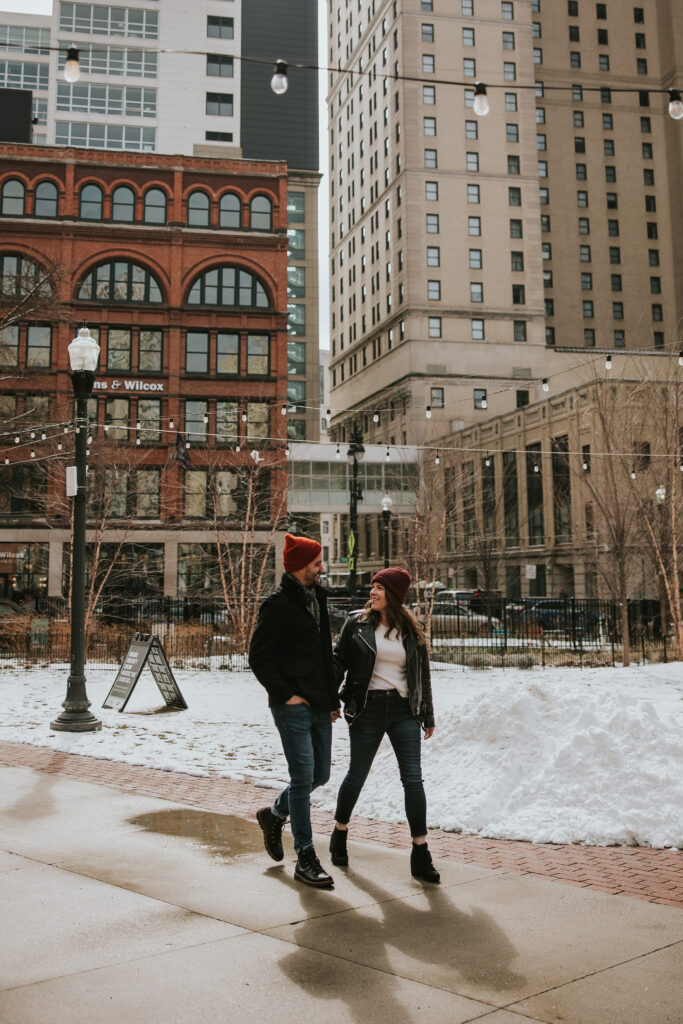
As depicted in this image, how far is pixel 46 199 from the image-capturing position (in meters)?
50.8

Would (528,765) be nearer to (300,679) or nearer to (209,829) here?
(209,829)

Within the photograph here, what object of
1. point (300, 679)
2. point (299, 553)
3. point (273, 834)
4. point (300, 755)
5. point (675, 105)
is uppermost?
point (675, 105)

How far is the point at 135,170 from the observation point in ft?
169

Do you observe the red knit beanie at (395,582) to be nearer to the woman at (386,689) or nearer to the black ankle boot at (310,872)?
the woman at (386,689)

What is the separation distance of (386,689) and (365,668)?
0.65 feet

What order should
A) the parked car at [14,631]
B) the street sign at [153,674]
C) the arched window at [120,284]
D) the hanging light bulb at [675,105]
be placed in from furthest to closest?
1. the arched window at [120,284]
2. the parked car at [14,631]
3. the street sign at [153,674]
4. the hanging light bulb at [675,105]

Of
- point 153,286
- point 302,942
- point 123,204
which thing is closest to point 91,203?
point 123,204

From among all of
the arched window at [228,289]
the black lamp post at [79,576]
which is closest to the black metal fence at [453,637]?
the black lamp post at [79,576]

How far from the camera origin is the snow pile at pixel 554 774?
273 inches

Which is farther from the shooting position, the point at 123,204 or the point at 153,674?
the point at 123,204

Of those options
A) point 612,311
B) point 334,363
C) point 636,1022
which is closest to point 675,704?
point 636,1022

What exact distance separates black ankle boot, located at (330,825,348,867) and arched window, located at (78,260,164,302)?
4869 cm

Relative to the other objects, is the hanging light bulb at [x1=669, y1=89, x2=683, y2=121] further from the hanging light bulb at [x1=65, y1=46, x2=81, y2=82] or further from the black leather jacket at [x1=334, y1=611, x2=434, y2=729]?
the black leather jacket at [x1=334, y1=611, x2=434, y2=729]

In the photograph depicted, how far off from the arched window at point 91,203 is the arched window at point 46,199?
1.50 meters
